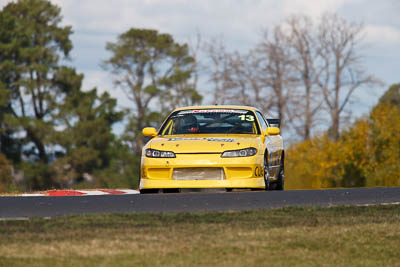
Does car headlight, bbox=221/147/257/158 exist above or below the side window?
below

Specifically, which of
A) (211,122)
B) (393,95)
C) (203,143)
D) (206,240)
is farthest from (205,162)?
(393,95)

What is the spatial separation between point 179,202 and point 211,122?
358 cm

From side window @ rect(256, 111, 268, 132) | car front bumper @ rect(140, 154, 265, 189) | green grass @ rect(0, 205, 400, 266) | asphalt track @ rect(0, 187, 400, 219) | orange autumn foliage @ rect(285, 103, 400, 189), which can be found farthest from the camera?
orange autumn foliage @ rect(285, 103, 400, 189)

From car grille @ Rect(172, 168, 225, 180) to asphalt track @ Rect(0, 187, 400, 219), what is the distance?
33 centimetres

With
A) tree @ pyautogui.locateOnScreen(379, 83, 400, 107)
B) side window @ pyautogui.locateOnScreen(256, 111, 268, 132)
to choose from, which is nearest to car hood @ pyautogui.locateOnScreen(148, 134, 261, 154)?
side window @ pyautogui.locateOnScreen(256, 111, 268, 132)

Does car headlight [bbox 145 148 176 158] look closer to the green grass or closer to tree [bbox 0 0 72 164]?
the green grass

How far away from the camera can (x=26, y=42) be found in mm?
60438

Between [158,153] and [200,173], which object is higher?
[158,153]

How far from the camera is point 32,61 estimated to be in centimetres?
5938

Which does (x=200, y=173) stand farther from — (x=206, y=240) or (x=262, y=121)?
(x=206, y=240)

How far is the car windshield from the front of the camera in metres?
15.3

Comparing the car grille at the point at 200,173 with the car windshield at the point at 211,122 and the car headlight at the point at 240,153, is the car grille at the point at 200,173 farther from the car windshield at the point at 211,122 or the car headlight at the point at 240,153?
the car windshield at the point at 211,122

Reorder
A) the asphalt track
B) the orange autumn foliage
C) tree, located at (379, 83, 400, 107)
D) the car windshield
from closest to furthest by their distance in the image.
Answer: the asphalt track, the car windshield, the orange autumn foliage, tree, located at (379, 83, 400, 107)

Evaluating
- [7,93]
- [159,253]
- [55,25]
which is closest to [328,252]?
[159,253]
